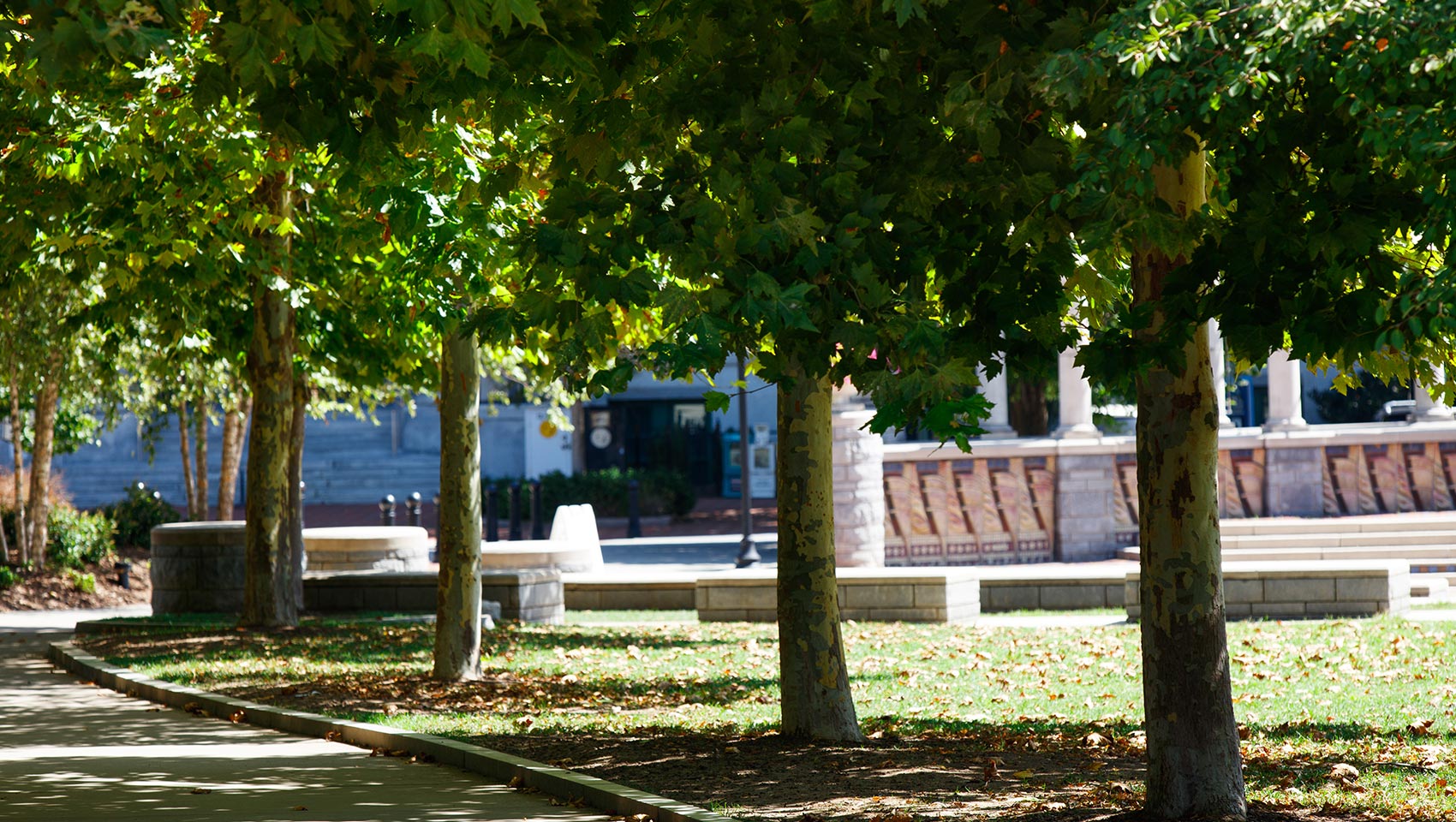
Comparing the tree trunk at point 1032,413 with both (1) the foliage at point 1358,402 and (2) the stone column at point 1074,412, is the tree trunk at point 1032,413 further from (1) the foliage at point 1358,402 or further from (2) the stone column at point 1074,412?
(1) the foliage at point 1358,402

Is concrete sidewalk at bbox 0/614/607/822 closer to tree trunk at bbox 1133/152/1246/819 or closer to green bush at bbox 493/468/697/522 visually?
tree trunk at bbox 1133/152/1246/819

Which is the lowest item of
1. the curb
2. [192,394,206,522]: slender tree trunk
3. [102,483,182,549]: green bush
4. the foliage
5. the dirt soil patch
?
the curb

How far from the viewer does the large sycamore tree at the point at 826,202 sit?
589cm

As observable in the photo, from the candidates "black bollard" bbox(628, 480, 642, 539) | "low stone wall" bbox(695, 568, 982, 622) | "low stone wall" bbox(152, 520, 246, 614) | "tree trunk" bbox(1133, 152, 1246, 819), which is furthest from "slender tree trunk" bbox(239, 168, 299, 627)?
"black bollard" bbox(628, 480, 642, 539)

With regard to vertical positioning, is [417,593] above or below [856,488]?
below

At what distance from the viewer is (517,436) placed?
4931 cm

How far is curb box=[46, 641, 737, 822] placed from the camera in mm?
7328

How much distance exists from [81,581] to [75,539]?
3.63 ft

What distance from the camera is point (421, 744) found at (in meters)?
9.29

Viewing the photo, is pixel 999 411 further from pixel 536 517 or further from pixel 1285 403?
pixel 536 517

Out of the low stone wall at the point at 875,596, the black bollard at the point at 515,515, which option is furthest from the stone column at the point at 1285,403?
the black bollard at the point at 515,515

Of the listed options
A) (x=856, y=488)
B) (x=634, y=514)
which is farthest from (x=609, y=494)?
(x=856, y=488)

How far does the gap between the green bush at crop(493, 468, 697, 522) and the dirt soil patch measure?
1640 centimetres

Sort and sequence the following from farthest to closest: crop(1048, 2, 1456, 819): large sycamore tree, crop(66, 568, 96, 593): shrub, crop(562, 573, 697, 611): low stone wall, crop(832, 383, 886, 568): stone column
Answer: crop(66, 568, 96, 593): shrub
crop(832, 383, 886, 568): stone column
crop(562, 573, 697, 611): low stone wall
crop(1048, 2, 1456, 819): large sycamore tree
